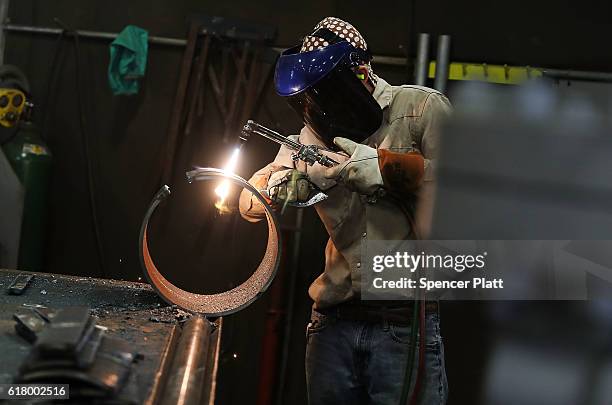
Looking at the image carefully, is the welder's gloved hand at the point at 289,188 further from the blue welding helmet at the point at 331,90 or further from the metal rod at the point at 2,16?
the metal rod at the point at 2,16

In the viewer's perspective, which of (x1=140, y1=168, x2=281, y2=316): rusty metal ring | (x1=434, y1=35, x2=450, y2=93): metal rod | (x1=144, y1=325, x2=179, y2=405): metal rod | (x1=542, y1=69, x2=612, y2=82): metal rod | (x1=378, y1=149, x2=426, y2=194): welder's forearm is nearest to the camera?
(x1=144, y1=325, x2=179, y2=405): metal rod

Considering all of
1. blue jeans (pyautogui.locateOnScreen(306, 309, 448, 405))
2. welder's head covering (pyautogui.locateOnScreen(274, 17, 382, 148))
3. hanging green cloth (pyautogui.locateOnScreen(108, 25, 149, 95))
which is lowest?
blue jeans (pyautogui.locateOnScreen(306, 309, 448, 405))

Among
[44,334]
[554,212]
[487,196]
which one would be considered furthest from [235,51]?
[44,334]

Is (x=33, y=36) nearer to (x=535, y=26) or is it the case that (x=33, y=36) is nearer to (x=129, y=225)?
(x=129, y=225)

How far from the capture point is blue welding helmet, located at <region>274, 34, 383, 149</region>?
86.0 inches

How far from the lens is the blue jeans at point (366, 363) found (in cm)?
222

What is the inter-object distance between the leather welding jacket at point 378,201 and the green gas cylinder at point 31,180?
1.46m

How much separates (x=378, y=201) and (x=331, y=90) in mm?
417

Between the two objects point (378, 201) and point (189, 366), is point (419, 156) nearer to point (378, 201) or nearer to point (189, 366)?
point (378, 201)

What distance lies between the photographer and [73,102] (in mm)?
3484

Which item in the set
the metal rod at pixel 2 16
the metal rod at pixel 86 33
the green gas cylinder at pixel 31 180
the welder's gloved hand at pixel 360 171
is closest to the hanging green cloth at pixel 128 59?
the metal rod at pixel 86 33

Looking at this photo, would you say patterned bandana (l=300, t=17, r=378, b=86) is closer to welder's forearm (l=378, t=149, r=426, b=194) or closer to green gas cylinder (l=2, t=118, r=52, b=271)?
welder's forearm (l=378, t=149, r=426, b=194)

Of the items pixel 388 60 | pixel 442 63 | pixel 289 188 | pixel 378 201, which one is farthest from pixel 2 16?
pixel 378 201

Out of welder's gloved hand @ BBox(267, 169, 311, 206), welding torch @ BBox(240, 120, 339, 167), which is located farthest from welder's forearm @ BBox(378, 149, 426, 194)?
welder's gloved hand @ BBox(267, 169, 311, 206)
